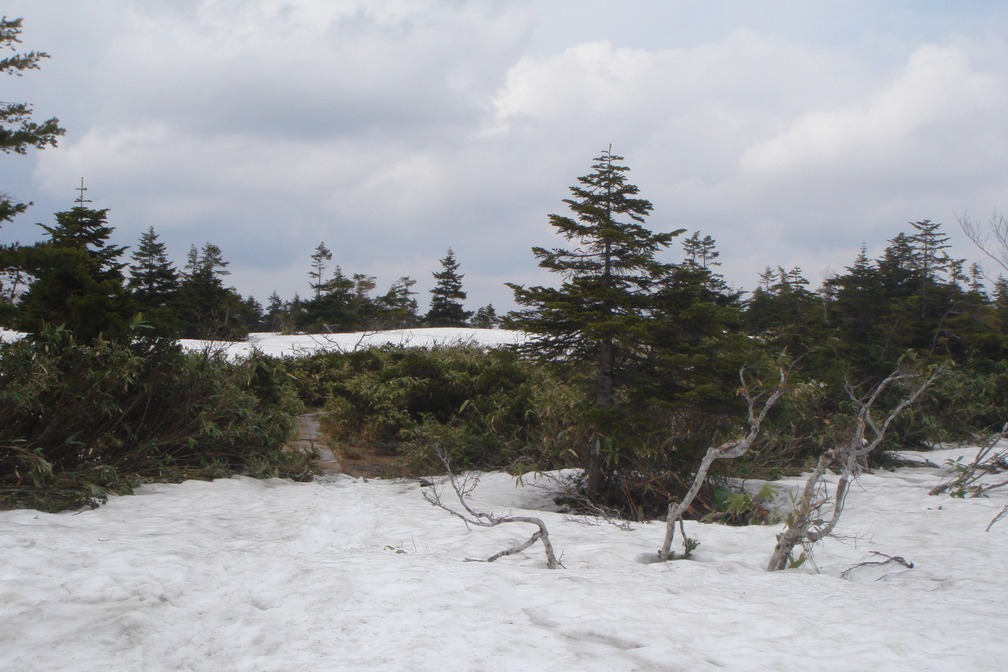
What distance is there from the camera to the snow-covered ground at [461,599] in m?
2.91

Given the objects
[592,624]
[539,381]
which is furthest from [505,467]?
[592,624]

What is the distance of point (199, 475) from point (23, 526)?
110 inches

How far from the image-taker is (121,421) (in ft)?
23.2

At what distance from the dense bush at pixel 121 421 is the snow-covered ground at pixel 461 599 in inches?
25.2

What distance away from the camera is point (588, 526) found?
20.4ft

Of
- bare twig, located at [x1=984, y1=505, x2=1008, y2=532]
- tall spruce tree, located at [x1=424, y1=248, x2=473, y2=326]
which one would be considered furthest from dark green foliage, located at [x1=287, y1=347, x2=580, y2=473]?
tall spruce tree, located at [x1=424, y1=248, x2=473, y2=326]

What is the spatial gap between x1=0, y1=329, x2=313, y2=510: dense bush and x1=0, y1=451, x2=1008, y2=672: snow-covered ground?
25.2 inches

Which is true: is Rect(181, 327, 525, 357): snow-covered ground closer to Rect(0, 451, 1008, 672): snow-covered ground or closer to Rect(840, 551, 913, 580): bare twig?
Rect(0, 451, 1008, 672): snow-covered ground

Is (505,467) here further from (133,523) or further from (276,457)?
(133,523)

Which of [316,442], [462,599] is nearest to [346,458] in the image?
[316,442]

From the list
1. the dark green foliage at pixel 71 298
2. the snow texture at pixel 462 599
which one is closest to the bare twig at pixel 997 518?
the snow texture at pixel 462 599

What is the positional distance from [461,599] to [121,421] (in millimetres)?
5222

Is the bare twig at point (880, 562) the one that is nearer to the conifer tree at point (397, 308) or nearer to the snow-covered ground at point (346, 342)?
the snow-covered ground at point (346, 342)

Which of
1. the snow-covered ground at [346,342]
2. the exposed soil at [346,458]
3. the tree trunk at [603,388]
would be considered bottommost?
the exposed soil at [346,458]
